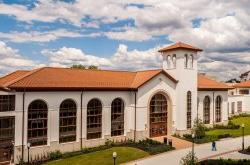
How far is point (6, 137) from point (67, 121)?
792cm

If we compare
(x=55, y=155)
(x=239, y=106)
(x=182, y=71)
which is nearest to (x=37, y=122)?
(x=55, y=155)

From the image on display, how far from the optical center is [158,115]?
49.9 meters

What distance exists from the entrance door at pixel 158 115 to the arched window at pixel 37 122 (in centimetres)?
1670

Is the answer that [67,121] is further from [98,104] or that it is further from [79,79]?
[79,79]

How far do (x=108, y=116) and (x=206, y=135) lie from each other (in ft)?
55.2

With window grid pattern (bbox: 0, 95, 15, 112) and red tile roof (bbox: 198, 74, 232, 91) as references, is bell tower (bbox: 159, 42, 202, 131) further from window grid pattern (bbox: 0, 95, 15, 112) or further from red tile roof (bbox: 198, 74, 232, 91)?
window grid pattern (bbox: 0, 95, 15, 112)

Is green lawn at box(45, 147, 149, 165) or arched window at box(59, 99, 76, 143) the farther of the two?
arched window at box(59, 99, 76, 143)

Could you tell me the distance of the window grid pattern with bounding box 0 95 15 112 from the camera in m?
36.1

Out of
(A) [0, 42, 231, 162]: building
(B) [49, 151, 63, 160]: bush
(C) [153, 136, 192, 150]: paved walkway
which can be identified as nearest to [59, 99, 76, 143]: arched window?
(A) [0, 42, 231, 162]: building

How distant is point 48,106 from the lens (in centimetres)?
3956

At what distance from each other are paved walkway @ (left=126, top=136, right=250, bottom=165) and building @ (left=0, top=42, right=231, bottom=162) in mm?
7249

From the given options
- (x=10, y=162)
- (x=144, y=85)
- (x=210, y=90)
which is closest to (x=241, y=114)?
(x=210, y=90)

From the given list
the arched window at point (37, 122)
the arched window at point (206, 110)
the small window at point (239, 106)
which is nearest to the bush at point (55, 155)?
the arched window at point (37, 122)

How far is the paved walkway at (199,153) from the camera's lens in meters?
36.7
